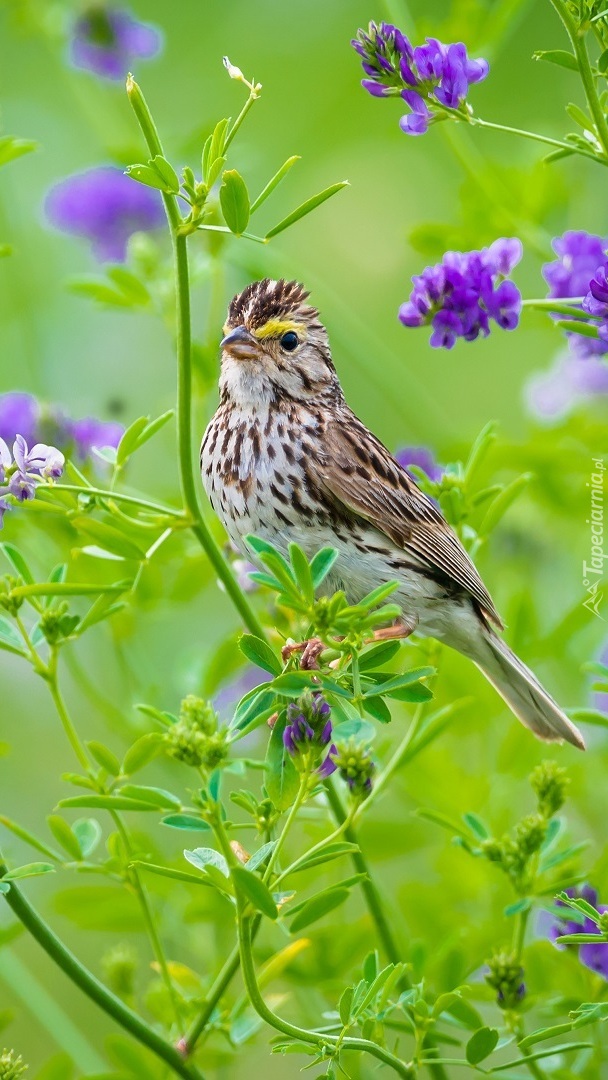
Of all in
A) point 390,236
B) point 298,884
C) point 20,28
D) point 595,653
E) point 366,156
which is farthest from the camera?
point 366,156

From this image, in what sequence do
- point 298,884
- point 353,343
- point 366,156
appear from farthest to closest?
point 366,156 < point 353,343 < point 298,884

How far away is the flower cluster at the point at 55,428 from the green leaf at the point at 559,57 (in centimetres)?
142

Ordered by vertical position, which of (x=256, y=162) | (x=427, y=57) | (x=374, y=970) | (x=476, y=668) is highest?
(x=256, y=162)

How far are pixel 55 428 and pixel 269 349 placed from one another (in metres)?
0.53

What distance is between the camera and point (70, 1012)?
182 inches

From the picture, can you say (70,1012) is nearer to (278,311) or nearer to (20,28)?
(278,311)

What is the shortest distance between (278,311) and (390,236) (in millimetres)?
2681

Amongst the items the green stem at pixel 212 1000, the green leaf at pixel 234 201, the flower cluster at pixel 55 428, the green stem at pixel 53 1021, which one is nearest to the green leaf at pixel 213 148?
the green leaf at pixel 234 201

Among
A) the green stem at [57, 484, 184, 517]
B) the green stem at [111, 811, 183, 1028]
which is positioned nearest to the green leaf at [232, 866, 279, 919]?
the green stem at [111, 811, 183, 1028]

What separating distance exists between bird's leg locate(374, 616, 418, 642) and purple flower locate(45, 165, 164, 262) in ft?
5.89

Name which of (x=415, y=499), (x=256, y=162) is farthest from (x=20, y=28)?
(x=415, y=499)

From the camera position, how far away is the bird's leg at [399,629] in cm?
273

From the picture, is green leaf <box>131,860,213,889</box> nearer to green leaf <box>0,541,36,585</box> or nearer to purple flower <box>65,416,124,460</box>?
green leaf <box>0,541,36,585</box>

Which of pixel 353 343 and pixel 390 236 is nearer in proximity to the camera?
pixel 353 343
